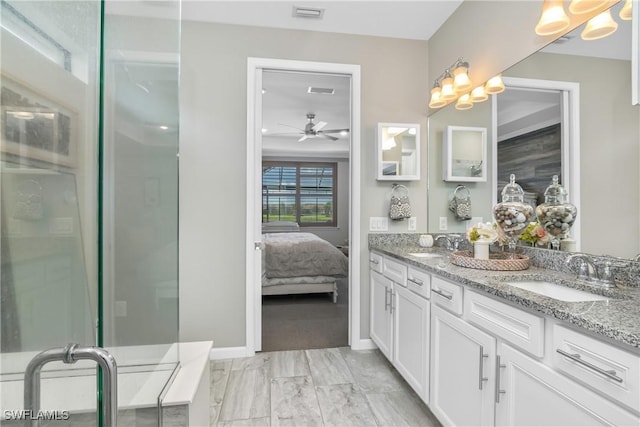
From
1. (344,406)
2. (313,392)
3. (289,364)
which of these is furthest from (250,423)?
(289,364)

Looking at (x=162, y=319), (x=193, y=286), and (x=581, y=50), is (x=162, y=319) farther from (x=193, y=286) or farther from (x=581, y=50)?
(x=581, y=50)

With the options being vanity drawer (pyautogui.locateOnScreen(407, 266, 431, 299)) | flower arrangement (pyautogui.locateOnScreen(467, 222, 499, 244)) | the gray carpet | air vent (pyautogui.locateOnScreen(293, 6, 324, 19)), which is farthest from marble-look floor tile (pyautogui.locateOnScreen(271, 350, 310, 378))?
air vent (pyautogui.locateOnScreen(293, 6, 324, 19))

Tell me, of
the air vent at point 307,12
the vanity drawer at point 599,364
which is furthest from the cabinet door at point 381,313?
the air vent at point 307,12

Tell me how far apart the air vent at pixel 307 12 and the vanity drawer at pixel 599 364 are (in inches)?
97.5

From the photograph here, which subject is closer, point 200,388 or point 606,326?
point 606,326

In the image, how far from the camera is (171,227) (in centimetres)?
163

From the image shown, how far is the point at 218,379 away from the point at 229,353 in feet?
1.07

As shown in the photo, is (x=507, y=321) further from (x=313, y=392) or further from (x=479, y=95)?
(x=479, y=95)

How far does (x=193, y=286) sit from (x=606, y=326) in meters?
2.49

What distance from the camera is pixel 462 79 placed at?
2285 millimetres

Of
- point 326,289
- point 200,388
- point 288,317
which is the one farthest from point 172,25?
point 326,289

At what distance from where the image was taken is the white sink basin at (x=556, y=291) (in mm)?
1225

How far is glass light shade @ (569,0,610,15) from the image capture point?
141 cm

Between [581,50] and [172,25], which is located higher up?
[172,25]
